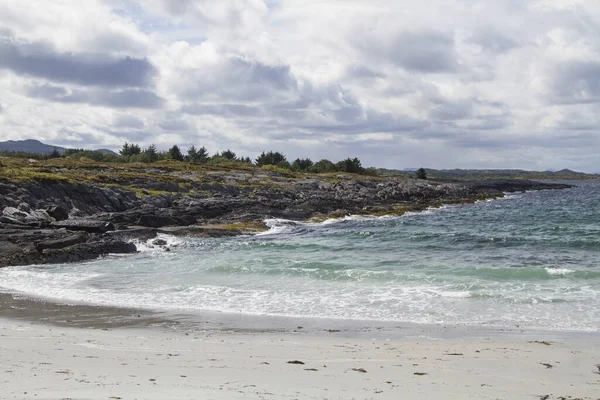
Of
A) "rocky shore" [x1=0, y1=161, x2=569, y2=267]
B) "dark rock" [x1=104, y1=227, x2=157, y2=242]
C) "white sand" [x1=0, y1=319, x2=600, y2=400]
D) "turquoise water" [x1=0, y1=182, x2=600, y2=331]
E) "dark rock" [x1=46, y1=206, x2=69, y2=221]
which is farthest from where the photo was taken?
"dark rock" [x1=46, y1=206, x2=69, y2=221]

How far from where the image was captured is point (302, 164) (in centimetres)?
11775

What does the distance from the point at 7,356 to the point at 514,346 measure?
10297mm

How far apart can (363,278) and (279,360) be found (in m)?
11.7

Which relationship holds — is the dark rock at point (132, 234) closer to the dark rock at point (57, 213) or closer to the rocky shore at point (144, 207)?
the rocky shore at point (144, 207)

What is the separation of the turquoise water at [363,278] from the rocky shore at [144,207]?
1922 millimetres

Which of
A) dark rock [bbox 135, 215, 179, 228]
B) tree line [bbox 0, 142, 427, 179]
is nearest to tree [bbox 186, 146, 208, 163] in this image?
tree line [bbox 0, 142, 427, 179]

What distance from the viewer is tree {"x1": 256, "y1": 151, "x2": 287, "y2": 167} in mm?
117625

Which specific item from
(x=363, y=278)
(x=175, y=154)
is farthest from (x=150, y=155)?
(x=363, y=278)

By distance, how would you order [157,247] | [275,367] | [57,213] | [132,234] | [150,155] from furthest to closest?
[150,155]
[57,213]
[132,234]
[157,247]
[275,367]

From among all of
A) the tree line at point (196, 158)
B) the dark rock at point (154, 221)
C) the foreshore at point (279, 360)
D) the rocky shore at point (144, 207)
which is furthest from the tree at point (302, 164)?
the foreshore at point (279, 360)

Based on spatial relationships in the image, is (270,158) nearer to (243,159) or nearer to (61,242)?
(243,159)

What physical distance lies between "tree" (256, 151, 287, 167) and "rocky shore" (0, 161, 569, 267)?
42.0 meters

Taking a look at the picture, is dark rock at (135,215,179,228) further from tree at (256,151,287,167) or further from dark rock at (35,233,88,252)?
tree at (256,151,287,167)

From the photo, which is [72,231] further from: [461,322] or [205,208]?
[461,322]
